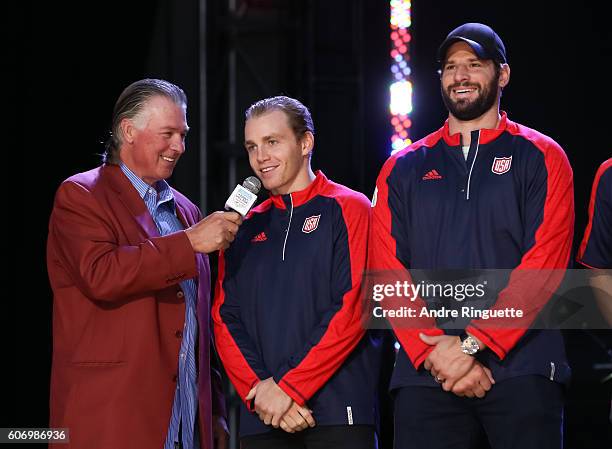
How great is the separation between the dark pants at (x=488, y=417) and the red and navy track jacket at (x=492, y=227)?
0.13ft

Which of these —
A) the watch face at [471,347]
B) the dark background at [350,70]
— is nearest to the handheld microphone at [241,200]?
the watch face at [471,347]

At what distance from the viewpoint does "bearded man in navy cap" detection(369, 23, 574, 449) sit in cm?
260

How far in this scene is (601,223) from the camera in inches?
112

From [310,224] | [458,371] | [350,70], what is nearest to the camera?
[458,371]

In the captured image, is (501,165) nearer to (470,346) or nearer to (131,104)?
(470,346)

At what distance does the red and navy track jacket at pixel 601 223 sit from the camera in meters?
2.84

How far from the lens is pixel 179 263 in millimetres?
2795

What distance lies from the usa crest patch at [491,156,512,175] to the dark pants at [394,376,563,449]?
2.07 feet

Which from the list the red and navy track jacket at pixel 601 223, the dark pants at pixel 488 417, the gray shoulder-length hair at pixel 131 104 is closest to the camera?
the dark pants at pixel 488 417

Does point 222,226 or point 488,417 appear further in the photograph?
point 222,226

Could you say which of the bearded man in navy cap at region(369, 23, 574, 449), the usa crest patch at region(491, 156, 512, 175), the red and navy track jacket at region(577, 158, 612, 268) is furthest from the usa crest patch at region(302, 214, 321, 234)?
the red and navy track jacket at region(577, 158, 612, 268)

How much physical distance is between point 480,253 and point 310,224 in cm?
58

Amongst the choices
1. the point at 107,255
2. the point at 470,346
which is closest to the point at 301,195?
the point at 107,255

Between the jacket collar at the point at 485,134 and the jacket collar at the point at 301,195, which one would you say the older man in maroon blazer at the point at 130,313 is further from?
the jacket collar at the point at 485,134
